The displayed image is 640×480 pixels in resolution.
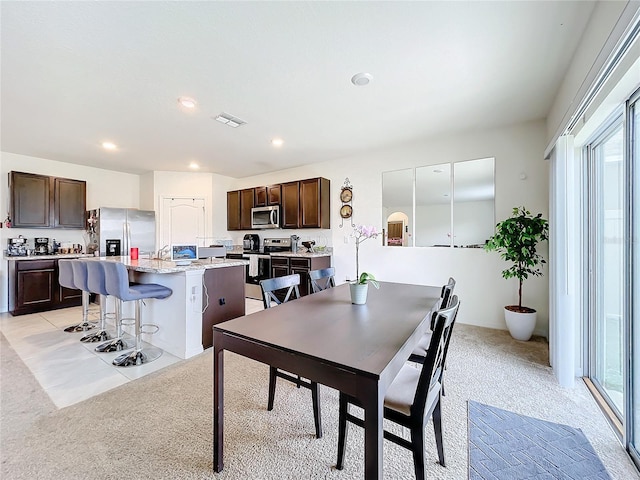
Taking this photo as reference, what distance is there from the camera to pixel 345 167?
478 cm

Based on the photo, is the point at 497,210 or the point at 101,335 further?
the point at 497,210

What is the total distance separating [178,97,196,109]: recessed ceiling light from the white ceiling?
0.09 metres

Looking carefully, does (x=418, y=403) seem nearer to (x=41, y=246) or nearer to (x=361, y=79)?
(x=361, y=79)

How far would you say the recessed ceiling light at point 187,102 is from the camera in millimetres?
2746

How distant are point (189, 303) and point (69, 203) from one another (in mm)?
4102

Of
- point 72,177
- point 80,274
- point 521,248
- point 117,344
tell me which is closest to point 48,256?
point 72,177

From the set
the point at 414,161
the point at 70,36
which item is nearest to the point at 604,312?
the point at 414,161

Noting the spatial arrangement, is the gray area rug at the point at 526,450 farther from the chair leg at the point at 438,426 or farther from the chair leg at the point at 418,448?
the chair leg at the point at 418,448

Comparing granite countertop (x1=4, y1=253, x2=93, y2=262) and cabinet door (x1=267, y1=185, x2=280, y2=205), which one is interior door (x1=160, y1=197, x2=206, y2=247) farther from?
cabinet door (x1=267, y1=185, x2=280, y2=205)

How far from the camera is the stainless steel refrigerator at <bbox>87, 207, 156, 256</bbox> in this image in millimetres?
4824

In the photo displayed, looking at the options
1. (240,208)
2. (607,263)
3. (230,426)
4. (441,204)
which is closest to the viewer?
(230,426)

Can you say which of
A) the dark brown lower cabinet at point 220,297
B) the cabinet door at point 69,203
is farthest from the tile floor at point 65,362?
the cabinet door at point 69,203

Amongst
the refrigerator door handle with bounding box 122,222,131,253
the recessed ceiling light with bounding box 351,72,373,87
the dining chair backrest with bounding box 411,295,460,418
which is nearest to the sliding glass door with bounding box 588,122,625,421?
the dining chair backrest with bounding box 411,295,460,418

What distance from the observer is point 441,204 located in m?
3.99
